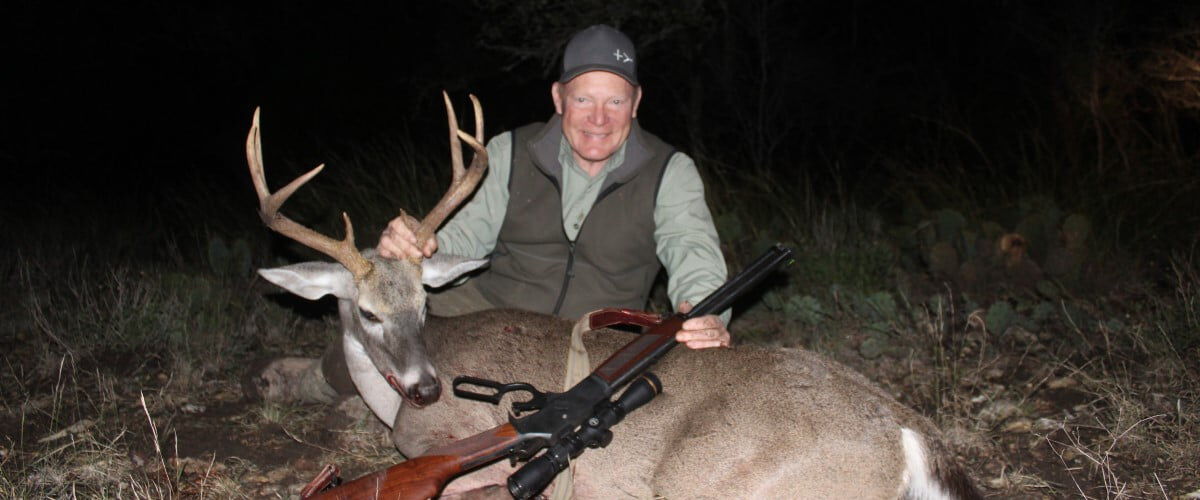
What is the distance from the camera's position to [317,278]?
3.48 metres

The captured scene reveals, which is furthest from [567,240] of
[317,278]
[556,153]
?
[317,278]

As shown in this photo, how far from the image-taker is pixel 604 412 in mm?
2637

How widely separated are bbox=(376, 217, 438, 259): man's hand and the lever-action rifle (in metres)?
0.83

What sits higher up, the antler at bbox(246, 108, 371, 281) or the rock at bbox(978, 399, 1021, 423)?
the antler at bbox(246, 108, 371, 281)

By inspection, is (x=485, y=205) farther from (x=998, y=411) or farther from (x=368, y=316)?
(x=998, y=411)

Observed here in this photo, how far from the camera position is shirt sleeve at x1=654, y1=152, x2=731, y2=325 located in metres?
3.52

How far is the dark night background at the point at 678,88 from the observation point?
7.58m

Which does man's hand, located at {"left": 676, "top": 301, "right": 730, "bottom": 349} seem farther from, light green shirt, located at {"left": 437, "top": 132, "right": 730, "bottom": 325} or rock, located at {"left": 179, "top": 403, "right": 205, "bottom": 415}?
rock, located at {"left": 179, "top": 403, "right": 205, "bottom": 415}

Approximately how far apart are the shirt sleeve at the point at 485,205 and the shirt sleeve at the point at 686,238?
72 centimetres

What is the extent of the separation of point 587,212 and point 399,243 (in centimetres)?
93

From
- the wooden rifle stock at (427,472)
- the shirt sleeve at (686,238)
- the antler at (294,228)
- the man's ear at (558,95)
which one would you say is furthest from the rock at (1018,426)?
the antler at (294,228)

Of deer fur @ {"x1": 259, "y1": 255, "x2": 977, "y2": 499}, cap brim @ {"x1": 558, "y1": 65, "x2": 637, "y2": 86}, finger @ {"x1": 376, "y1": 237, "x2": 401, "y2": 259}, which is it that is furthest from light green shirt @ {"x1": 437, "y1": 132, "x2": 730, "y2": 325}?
deer fur @ {"x1": 259, "y1": 255, "x2": 977, "y2": 499}

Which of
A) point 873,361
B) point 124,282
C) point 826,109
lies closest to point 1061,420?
point 873,361

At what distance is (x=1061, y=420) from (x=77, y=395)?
4.33m
